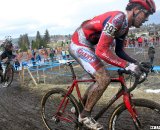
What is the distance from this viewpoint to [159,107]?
4.46 metres

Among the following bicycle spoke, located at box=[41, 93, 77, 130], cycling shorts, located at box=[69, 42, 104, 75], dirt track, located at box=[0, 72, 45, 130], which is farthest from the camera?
dirt track, located at box=[0, 72, 45, 130]

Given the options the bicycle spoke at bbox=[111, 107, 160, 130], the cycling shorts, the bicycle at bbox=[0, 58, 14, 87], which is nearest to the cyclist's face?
the cycling shorts

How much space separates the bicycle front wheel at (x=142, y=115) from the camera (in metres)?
4.59

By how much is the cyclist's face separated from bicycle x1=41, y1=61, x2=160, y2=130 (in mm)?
758

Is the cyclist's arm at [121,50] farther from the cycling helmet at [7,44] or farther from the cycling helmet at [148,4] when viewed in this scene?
the cycling helmet at [7,44]

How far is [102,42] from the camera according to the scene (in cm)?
467

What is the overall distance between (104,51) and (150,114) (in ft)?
3.79

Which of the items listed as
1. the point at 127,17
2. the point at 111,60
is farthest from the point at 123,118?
the point at 127,17

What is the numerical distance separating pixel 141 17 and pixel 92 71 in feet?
3.65

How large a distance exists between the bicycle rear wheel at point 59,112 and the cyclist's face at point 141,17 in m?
1.81

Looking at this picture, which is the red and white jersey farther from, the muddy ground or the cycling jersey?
the muddy ground

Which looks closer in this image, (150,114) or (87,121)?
(150,114)

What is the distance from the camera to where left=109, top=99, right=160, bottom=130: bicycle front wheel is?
15.1 feet

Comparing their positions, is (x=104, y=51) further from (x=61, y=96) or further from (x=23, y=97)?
(x=23, y=97)
